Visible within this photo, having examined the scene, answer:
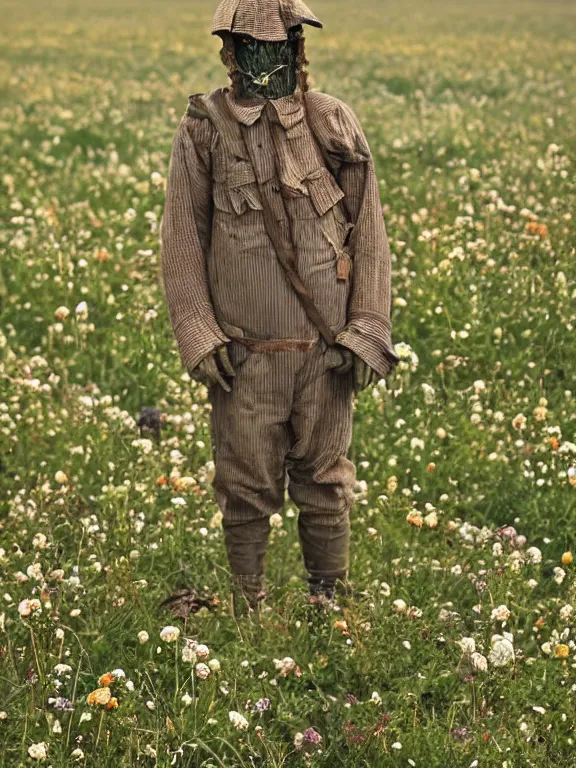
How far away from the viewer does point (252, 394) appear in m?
5.03

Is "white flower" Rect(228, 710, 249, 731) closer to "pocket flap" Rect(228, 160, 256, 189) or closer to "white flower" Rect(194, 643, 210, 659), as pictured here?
"white flower" Rect(194, 643, 210, 659)

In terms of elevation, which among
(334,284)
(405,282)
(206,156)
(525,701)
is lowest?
(525,701)

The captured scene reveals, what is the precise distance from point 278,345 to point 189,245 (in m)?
0.57

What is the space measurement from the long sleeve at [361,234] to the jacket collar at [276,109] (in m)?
0.09

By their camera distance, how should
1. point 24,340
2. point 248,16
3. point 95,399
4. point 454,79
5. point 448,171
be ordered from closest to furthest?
point 248,16 < point 95,399 < point 24,340 < point 448,171 < point 454,79

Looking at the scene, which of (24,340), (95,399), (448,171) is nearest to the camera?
(95,399)

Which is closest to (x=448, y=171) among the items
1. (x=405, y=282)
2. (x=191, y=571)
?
(x=405, y=282)

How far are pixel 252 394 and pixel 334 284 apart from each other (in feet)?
1.91

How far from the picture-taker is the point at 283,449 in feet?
17.2

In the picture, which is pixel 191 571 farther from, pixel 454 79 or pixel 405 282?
pixel 454 79

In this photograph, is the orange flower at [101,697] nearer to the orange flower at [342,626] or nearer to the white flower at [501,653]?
the orange flower at [342,626]

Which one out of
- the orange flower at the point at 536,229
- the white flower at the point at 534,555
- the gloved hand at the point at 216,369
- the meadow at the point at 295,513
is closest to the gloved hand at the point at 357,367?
the gloved hand at the point at 216,369

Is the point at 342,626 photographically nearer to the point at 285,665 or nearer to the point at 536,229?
the point at 285,665

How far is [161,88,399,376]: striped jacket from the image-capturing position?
484 cm
